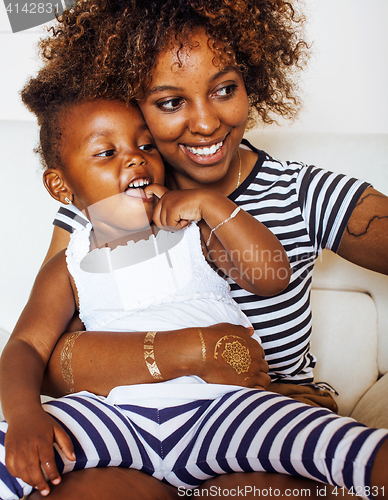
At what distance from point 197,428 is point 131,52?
745 mm

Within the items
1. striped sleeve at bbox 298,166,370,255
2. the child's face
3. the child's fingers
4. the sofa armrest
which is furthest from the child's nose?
the sofa armrest

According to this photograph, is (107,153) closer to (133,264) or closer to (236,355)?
(133,264)

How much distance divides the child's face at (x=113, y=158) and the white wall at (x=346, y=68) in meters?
0.79

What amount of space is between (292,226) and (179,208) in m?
0.28

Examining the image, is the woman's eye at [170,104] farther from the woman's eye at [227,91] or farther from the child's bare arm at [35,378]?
the child's bare arm at [35,378]

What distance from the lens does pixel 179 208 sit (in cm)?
94

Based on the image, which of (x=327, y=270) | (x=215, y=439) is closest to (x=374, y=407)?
(x=327, y=270)

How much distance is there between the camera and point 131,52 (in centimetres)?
96

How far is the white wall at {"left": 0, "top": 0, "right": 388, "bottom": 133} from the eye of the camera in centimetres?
156

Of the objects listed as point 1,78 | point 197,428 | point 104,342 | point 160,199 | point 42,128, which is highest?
point 1,78

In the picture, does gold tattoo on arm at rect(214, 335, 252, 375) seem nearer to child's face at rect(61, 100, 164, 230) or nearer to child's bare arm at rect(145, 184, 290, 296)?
child's bare arm at rect(145, 184, 290, 296)

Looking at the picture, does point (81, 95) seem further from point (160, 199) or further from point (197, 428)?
point (197, 428)

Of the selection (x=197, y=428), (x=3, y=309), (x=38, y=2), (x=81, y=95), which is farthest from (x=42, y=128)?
(x=38, y=2)

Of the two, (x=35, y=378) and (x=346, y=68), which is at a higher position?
(x=346, y=68)
